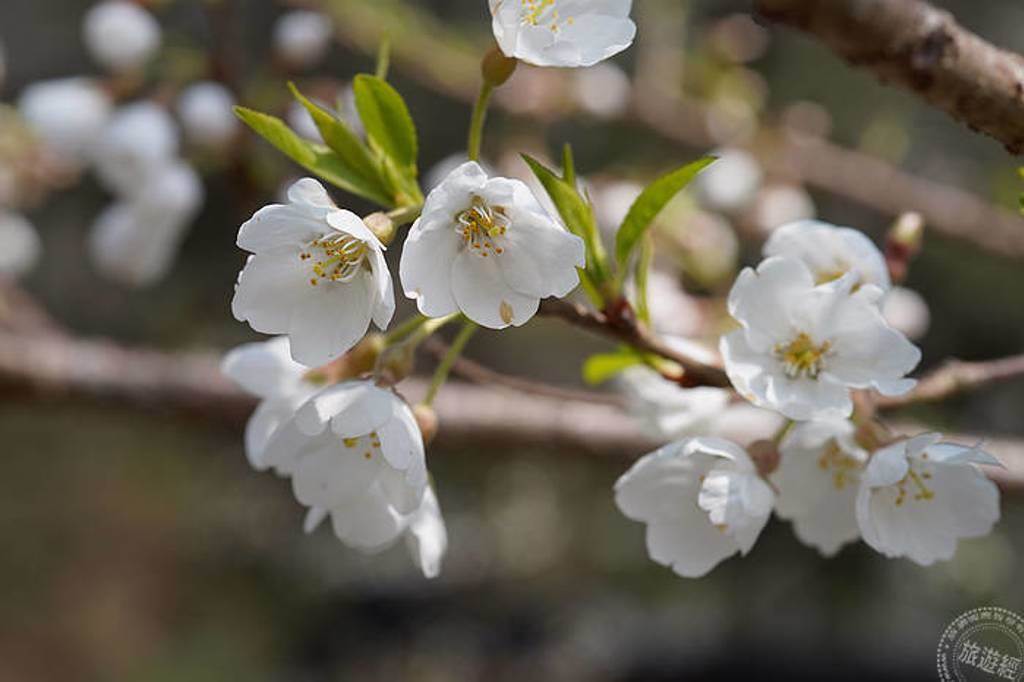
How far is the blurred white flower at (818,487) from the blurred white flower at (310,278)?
0.25 meters

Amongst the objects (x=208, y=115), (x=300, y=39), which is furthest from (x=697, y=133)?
(x=208, y=115)

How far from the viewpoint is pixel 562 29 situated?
52 centimetres

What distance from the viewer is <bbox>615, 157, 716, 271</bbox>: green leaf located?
0.48 m

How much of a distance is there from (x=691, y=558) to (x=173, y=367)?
83 centimetres

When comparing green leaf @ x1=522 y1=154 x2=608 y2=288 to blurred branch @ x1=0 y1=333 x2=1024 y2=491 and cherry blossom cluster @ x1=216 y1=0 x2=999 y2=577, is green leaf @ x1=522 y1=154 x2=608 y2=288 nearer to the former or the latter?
cherry blossom cluster @ x1=216 y1=0 x2=999 y2=577

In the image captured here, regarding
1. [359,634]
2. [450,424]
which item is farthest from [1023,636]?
[359,634]

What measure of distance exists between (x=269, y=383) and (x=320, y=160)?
17cm

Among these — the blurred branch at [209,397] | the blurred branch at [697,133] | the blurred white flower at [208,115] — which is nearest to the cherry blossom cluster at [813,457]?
the blurred branch at [209,397]

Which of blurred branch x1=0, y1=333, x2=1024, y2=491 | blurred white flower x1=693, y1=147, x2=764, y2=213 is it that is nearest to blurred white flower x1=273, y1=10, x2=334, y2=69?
blurred branch x1=0, y1=333, x2=1024, y2=491

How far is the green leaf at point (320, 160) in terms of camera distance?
1.59 ft

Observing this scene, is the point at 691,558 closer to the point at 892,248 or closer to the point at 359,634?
the point at 892,248

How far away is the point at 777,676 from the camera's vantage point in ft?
8.20

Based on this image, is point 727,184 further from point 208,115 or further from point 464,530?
point 464,530

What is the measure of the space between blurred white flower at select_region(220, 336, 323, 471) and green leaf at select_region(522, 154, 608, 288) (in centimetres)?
19
